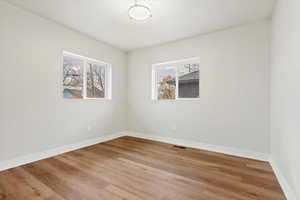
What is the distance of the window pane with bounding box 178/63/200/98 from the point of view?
10.5 ft

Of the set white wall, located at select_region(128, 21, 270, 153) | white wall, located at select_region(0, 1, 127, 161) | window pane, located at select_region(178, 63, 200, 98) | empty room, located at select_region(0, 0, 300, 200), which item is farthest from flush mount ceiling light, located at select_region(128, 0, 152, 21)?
window pane, located at select_region(178, 63, 200, 98)

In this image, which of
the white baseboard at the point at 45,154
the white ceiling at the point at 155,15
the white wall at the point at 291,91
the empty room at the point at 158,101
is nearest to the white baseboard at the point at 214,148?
the empty room at the point at 158,101

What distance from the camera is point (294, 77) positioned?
1.27 m

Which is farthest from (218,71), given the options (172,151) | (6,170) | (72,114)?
(6,170)

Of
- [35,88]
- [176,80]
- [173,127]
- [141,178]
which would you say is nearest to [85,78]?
[35,88]

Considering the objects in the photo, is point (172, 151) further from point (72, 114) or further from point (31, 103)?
point (31, 103)

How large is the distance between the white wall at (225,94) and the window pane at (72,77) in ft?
5.91

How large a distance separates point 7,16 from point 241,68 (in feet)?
12.8

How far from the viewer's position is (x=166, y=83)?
3672 mm

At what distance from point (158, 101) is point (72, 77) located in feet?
6.80

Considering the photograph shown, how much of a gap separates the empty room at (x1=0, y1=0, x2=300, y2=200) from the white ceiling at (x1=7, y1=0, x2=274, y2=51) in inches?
0.9

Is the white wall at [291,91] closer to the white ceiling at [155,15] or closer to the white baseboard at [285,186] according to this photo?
the white baseboard at [285,186]

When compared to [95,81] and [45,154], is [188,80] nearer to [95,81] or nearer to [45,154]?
[95,81]

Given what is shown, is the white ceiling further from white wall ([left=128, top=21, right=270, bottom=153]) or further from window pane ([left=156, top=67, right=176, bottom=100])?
window pane ([left=156, top=67, right=176, bottom=100])
